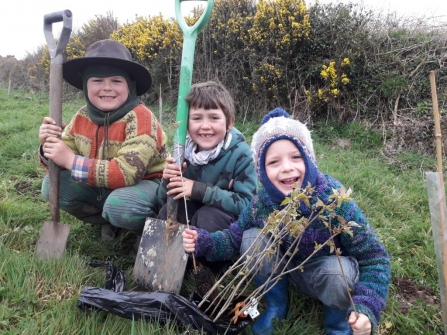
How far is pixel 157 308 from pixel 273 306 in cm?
66

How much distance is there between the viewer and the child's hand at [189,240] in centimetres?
204

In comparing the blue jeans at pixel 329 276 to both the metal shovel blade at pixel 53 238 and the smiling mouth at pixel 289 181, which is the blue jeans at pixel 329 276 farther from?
the metal shovel blade at pixel 53 238

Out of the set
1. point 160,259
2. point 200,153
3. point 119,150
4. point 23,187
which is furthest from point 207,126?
point 23,187

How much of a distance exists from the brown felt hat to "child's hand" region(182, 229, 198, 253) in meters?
1.16

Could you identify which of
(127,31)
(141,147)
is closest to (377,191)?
(141,147)

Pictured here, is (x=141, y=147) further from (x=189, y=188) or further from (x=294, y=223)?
(x=294, y=223)

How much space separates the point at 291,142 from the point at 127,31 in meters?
9.45

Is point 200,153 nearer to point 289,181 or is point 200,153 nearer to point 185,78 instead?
point 185,78

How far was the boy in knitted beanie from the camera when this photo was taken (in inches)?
66.4

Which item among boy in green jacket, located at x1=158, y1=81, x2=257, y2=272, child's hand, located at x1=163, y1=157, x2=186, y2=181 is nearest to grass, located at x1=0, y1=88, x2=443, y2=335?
boy in green jacket, located at x1=158, y1=81, x2=257, y2=272

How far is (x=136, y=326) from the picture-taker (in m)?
1.60

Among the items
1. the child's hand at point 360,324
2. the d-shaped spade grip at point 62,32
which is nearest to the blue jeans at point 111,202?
the d-shaped spade grip at point 62,32

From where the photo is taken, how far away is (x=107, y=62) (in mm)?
2377

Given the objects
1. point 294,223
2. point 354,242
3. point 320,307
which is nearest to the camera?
point 294,223
